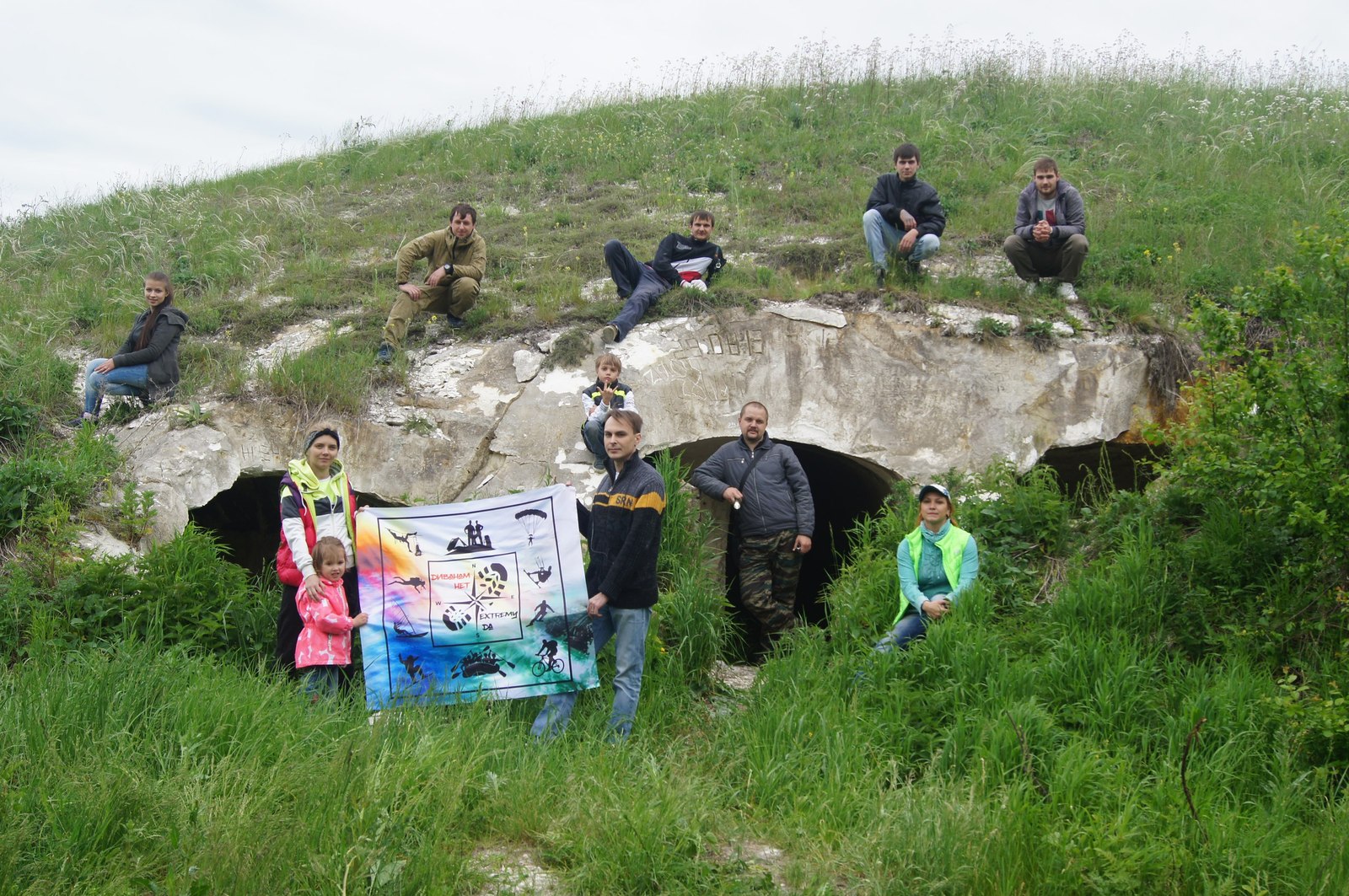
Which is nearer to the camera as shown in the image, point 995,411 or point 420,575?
point 420,575

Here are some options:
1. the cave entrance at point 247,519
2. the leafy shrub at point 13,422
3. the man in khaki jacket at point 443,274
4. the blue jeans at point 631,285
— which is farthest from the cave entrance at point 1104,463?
the leafy shrub at point 13,422

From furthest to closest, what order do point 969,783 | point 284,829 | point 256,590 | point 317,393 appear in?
1. point 317,393
2. point 256,590
3. point 969,783
4. point 284,829

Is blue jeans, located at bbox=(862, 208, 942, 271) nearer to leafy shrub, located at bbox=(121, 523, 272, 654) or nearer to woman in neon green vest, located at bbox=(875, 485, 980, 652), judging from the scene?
woman in neon green vest, located at bbox=(875, 485, 980, 652)

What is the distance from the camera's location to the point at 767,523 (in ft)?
25.2

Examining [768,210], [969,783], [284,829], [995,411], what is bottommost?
[969,783]

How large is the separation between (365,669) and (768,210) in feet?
25.1

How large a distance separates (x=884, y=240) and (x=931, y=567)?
169 inches

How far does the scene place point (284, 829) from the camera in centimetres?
429

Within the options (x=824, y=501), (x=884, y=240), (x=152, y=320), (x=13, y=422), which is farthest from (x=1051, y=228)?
(x=13, y=422)

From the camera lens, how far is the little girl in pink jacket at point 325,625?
19.8 ft

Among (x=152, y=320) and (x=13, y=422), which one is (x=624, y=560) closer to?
(x=152, y=320)

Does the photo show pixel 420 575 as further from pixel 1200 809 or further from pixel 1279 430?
pixel 1279 430

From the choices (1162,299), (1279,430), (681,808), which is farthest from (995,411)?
(681,808)

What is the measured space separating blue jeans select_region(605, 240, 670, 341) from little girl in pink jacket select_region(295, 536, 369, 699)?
396cm
